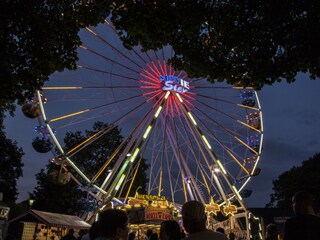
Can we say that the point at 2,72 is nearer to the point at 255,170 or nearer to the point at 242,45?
the point at 242,45

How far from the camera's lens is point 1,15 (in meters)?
8.41

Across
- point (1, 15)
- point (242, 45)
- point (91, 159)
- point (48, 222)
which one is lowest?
point (48, 222)

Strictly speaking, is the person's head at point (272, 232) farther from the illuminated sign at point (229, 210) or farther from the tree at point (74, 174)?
the tree at point (74, 174)

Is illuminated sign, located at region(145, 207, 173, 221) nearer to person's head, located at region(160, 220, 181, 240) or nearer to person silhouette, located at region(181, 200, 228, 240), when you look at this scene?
person's head, located at region(160, 220, 181, 240)

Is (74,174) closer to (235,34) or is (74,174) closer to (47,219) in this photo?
(47,219)

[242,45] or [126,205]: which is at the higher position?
[242,45]

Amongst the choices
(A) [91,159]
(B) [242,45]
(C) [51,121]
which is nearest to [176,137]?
(C) [51,121]

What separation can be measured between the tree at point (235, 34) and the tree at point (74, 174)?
2761cm

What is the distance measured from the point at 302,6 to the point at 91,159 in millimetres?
34663

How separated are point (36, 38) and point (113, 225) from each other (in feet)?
23.3

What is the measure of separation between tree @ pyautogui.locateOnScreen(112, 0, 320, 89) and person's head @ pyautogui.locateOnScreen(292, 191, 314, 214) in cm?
541

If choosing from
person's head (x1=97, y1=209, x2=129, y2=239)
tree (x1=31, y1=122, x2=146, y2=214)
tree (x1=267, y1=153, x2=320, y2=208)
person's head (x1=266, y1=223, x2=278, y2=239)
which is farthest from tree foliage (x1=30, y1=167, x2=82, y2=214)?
person's head (x1=97, y1=209, x2=129, y2=239)

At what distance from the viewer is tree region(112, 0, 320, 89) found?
842 centimetres

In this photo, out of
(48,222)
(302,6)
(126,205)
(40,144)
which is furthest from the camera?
(126,205)
